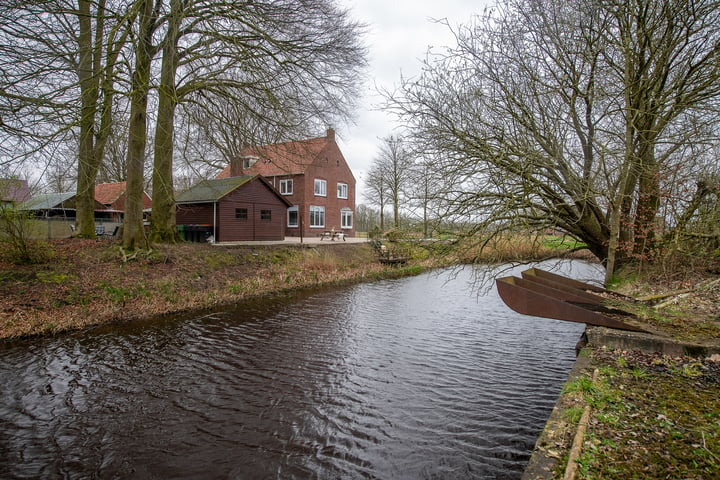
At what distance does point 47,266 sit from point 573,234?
1436 cm

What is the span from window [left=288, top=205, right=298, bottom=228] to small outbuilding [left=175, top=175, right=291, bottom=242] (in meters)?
6.48

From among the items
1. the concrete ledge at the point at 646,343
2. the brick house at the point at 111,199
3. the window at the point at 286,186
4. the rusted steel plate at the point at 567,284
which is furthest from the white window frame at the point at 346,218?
the concrete ledge at the point at 646,343

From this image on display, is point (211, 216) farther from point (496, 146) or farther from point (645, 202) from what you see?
point (645, 202)

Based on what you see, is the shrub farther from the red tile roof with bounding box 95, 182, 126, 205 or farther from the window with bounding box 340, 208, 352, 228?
the window with bounding box 340, 208, 352, 228

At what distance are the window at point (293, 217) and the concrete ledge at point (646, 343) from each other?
28.3 metres

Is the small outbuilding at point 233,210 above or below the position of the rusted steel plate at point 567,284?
above

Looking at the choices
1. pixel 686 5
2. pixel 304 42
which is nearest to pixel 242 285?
pixel 304 42

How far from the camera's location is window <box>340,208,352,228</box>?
36103 mm

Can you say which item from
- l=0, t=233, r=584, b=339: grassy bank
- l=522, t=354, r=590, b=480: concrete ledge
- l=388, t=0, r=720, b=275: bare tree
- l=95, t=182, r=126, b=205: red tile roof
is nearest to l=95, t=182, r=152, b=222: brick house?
l=95, t=182, r=126, b=205: red tile roof

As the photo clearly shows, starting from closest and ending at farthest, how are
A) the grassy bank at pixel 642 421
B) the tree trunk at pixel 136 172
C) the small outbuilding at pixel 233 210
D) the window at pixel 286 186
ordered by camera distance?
the grassy bank at pixel 642 421
the tree trunk at pixel 136 172
the small outbuilding at pixel 233 210
the window at pixel 286 186

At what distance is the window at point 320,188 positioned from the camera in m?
33.4

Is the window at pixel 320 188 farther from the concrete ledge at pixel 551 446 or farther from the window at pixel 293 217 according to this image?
the concrete ledge at pixel 551 446

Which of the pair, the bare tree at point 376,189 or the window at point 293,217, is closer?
the window at point 293,217

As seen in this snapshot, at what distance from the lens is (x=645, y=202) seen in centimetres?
891
